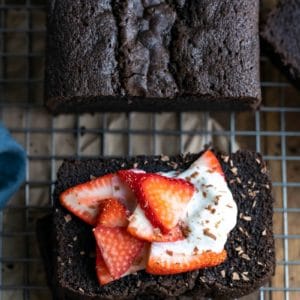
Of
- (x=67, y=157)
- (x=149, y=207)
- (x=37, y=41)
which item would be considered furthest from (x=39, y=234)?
(x=37, y=41)

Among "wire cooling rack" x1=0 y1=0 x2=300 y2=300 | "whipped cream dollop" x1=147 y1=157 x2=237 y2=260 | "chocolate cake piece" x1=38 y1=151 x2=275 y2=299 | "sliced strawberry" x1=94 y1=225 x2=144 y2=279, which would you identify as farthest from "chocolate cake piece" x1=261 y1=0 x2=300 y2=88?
"sliced strawberry" x1=94 y1=225 x2=144 y2=279

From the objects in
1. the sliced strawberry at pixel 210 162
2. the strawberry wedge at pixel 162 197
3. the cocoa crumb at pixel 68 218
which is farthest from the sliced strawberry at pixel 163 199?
the cocoa crumb at pixel 68 218

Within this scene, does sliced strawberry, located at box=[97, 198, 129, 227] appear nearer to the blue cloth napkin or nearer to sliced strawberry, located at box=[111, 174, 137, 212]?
sliced strawberry, located at box=[111, 174, 137, 212]

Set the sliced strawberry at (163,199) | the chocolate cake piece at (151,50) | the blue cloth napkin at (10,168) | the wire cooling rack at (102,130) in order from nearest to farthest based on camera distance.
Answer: the sliced strawberry at (163,199) < the chocolate cake piece at (151,50) < the blue cloth napkin at (10,168) < the wire cooling rack at (102,130)

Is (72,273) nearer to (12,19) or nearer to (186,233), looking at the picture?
(186,233)

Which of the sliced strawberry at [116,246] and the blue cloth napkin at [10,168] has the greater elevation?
the blue cloth napkin at [10,168]

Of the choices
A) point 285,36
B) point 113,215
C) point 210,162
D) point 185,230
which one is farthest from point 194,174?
point 285,36

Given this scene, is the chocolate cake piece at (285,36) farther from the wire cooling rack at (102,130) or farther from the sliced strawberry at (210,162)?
the sliced strawberry at (210,162)

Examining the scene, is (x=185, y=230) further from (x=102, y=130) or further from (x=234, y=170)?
(x=102, y=130)
